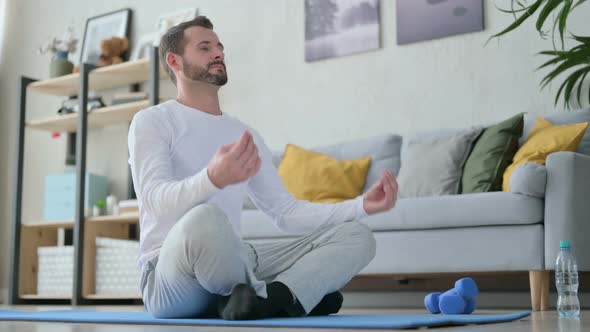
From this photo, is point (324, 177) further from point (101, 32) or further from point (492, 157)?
point (101, 32)

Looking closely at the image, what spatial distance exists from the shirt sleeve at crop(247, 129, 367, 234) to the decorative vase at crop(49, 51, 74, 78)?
139 inches

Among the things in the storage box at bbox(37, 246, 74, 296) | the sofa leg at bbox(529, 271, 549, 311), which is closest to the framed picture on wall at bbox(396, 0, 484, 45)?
the sofa leg at bbox(529, 271, 549, 311)

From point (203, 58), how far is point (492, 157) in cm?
180

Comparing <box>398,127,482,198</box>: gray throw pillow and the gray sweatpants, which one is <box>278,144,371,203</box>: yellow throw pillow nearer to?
<box>398,127,482,198</box>: gray throw pillow

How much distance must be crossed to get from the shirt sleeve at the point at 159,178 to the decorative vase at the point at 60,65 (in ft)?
12.0

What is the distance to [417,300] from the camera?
4.01 m

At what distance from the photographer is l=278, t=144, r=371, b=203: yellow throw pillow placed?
13.1 feet

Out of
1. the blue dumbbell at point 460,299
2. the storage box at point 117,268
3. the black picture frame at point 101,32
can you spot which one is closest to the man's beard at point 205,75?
the blue dumbbell at point 460,299

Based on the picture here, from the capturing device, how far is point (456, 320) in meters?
1.91

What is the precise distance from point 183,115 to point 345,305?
2.26 meters

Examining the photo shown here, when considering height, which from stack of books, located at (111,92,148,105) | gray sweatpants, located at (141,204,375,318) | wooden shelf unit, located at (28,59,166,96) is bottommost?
gray sweatpants, located at (141,204,375,318)

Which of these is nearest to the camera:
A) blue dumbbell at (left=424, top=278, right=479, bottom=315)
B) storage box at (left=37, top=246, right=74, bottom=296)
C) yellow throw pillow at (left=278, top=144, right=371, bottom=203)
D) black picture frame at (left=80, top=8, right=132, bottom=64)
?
blue dumbbell at (left=424, top=278, right=479, bottom=315)

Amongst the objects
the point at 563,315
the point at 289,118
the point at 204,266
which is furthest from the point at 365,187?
the point at 204,266

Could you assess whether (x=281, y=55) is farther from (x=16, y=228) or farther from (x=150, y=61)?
(x=16, y=228)
